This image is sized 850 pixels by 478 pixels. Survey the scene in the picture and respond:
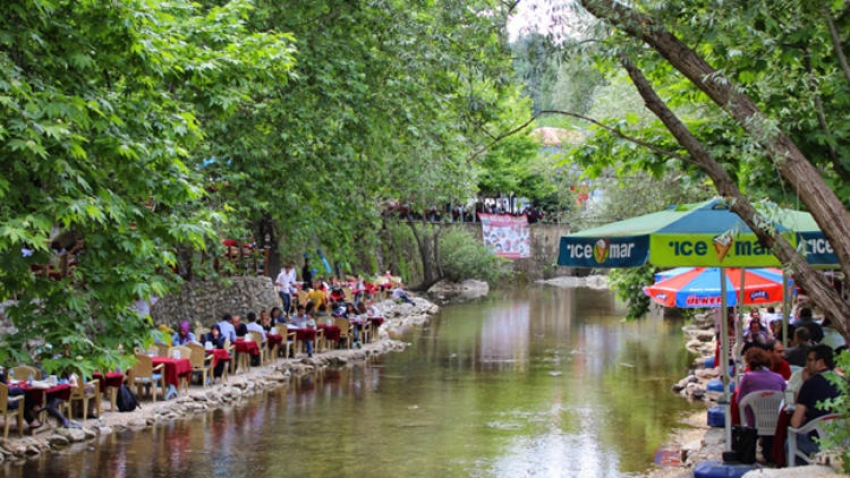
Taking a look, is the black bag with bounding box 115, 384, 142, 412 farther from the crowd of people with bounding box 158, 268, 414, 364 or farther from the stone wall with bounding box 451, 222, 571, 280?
the stone wall with bounding box 451, 222, 571, 280

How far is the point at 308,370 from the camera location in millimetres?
19406

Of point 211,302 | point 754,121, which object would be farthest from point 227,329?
point 754,121

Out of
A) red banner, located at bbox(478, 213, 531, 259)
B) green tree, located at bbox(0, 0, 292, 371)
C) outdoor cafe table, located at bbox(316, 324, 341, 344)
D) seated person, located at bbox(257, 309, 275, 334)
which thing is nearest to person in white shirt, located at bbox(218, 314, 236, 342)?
seated person, located at bbox(257, 309, 275, 334)

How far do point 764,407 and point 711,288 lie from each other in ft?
13.2

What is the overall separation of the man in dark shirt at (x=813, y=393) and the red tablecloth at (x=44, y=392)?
28.8 ft

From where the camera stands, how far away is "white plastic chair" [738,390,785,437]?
8.91 metres

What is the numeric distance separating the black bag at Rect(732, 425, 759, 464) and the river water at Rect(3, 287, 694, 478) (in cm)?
238

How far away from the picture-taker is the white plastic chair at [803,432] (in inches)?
304

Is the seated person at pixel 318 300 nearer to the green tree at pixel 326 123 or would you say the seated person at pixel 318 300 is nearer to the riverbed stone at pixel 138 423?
the green tree at pixel 326 123

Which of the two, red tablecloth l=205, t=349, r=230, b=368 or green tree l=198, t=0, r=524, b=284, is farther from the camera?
red tablecloth l=205, t=349, r=230, b=368

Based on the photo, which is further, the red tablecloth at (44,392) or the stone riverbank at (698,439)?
the red tablecloth at (44,392)

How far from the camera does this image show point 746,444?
8516 millimetres

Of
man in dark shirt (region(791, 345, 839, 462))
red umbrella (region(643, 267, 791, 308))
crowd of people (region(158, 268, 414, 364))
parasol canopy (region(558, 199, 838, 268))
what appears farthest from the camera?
crowd of people (region(158, 268, 414, 364))

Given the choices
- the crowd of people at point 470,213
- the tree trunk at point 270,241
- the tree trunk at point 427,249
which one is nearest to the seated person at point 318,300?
the tree trunk at point 270,241
